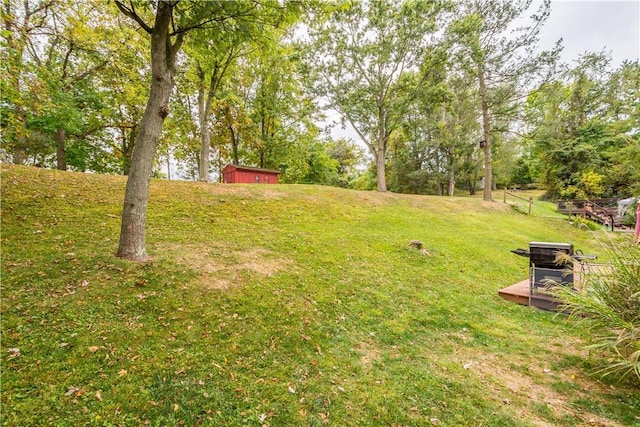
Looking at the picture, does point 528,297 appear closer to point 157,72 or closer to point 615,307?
point 615,307

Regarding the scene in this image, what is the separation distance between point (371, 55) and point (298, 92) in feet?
25.8

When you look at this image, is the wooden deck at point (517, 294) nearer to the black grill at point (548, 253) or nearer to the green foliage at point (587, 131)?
the black grill at point (548, 253)

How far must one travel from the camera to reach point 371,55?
1580 centimetres

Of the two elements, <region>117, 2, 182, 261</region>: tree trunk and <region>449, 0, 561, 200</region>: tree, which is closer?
<region>117, 2, 182, 261</region>: tree trunk

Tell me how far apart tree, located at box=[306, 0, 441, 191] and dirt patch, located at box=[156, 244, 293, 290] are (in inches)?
527

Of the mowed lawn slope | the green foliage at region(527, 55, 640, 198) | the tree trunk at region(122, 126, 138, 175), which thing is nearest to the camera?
the mowed lawn slope

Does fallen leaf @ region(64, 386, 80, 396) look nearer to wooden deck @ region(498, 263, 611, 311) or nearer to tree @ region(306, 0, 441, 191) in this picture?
wooden deck @ region(498, 263, 611, 311)

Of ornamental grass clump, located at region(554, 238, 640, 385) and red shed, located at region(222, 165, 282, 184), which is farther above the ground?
red shed, located at region(222, 165, 282, 184)

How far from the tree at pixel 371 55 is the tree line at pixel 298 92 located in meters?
0.07

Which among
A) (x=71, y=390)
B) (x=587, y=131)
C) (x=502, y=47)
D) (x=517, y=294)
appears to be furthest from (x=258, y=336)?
(x=587, y=131)

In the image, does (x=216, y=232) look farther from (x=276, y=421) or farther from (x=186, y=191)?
(x=276, y=421)

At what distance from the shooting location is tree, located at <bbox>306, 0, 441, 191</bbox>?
14.5 meters

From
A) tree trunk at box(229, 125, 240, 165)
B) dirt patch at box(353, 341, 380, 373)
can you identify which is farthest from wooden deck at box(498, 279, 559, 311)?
tree trunk at box(229, 125, 240, 165)

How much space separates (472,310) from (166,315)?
16.7 feet
